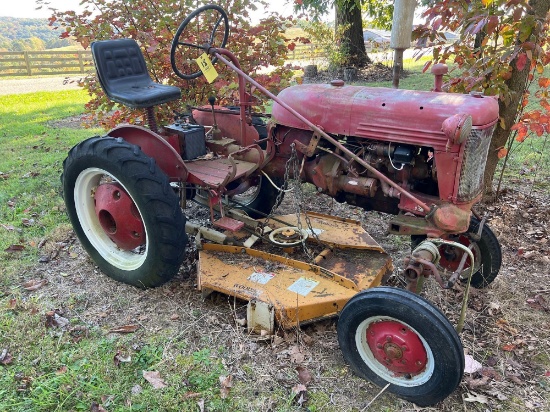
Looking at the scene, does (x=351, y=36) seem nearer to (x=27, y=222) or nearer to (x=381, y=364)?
(x=27, y=222)

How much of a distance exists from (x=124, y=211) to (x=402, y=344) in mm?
1891

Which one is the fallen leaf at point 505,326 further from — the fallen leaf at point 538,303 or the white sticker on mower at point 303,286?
the white sticker on mower at point 303,286

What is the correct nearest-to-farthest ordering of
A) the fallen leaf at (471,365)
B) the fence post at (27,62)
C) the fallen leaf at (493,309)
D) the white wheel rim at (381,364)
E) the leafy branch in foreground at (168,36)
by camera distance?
1. the white wheel rim at (381,364)
2. the fallen leaf at (471,365)
3. the fallen leaf at (493,309)
4. the leafy branch in foreground at (168,36)
5. the fence post at (27,62)

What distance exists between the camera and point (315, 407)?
2.17 metres

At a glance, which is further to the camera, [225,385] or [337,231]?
[337,231]

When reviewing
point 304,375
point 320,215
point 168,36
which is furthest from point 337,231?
point 168,36

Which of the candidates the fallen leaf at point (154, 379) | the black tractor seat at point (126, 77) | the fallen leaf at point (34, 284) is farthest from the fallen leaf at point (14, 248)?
the fallen leaf at point (154, 379)

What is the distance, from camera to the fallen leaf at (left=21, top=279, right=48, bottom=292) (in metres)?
3.09

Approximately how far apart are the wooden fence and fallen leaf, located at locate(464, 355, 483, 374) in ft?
57.6

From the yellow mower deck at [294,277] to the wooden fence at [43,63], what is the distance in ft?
53.8

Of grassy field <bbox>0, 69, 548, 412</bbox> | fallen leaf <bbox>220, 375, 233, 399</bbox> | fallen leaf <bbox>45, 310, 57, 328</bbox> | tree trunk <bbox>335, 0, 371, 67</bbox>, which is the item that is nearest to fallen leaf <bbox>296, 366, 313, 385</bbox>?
grassy field <bbox>0, 69, 548, 412</bbox>

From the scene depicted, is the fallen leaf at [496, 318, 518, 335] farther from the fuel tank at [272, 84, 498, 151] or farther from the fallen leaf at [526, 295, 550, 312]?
the fuel tank at [272, 84, 498, 151]

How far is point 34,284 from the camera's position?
3.13 m

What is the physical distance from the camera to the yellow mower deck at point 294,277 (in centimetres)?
252
